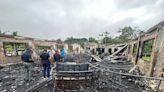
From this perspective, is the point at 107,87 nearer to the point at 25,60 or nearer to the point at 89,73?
the point at 89,73

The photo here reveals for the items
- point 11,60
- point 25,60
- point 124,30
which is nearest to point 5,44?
point 11,60

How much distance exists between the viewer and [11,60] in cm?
1355

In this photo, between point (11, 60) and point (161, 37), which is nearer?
point (161, 37)

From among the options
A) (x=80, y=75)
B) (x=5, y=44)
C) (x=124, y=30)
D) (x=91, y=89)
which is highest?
(x=124, y=30)

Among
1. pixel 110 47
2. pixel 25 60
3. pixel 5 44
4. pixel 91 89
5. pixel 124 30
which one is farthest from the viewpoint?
pixel 124 30

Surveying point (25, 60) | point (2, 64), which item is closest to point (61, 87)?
point (25, 60)

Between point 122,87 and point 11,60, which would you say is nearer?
point 122,87

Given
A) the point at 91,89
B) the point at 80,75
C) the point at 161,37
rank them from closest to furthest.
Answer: the point at 80,75, the point at 91,89, the point at 161,37

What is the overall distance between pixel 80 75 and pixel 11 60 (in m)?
10.6

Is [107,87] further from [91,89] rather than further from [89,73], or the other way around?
[89,73]

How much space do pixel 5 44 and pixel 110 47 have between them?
1836 centimetres

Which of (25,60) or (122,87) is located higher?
(25,60)

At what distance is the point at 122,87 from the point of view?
18.6 feet

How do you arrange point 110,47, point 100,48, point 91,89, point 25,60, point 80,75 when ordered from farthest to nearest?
1. point 100,48
2. point 110,47
3. point 25,60
4. point 91,89
5. point 80,75
